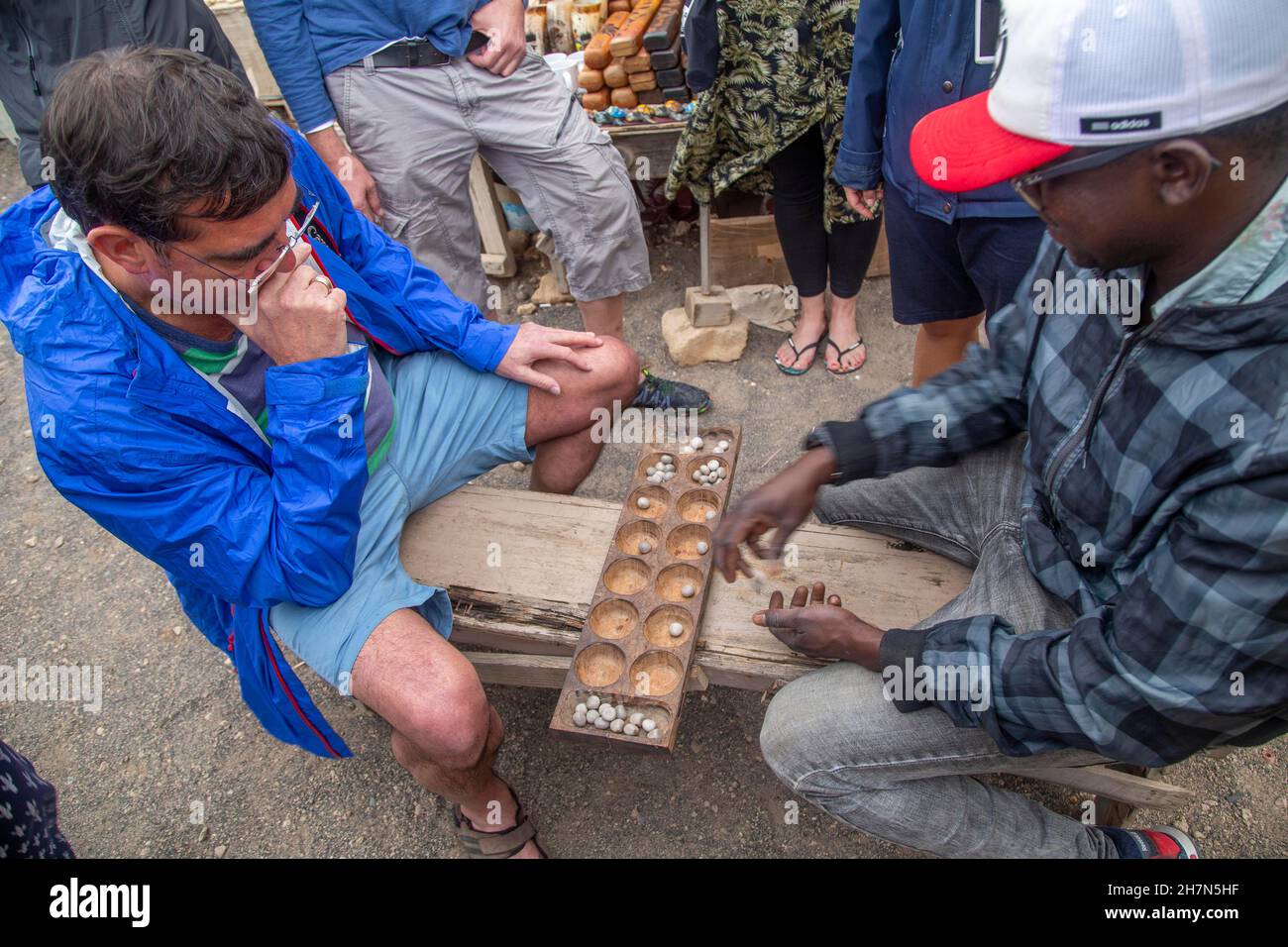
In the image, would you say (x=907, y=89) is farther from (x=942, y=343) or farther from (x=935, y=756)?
(x=935, y=756)

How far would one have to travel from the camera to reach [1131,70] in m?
1.28

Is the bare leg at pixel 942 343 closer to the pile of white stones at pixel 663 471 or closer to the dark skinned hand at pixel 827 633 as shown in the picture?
the pile of white stones at pixel 663 471

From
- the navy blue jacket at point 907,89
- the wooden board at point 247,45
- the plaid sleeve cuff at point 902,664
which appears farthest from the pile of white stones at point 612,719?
the wooden board at point 247,45

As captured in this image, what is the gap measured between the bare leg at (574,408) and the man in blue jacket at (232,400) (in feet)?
1.77

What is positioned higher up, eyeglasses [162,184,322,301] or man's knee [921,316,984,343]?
eyeglasses [162,184,322,301]

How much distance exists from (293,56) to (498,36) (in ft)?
2.67

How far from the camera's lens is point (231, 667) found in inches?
129

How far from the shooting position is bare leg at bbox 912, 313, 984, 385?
3301 millimetres

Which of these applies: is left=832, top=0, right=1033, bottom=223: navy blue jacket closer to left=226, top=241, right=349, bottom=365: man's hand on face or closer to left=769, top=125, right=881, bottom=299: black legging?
left=769, top=125, right=881, bottom=299: black legging

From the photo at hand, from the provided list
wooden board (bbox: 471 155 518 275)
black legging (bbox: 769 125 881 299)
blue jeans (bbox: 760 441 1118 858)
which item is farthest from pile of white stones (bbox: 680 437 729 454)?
wooden board (bbox: 471 155 518 275)

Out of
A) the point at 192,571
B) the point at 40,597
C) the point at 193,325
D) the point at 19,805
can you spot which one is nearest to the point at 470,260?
the point at 193,325

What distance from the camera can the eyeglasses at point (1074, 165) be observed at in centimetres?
131

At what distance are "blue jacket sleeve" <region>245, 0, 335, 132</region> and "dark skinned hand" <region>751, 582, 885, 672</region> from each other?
280cm

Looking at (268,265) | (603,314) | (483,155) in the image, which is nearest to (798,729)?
(268,265)
